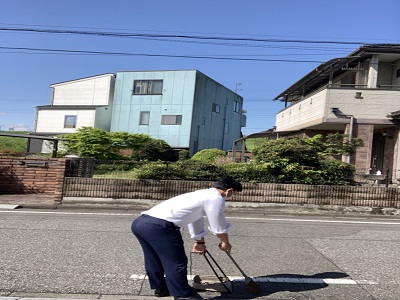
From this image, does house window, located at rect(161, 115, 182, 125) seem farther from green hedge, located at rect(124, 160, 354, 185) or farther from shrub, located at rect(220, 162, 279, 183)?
shrub, located at rect(220, 162, 279, 183)

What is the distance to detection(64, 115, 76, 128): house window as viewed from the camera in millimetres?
30945

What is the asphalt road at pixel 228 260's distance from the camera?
13.7 feet

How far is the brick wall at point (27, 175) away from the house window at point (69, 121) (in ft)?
62.8

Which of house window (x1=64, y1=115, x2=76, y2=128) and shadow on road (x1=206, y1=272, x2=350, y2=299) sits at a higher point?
house window (x1=64, y1=115, x2=76, y2=128)

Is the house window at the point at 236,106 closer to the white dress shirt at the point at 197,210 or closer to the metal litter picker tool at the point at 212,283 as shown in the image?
the metal litter picker tool at the point at 212,283

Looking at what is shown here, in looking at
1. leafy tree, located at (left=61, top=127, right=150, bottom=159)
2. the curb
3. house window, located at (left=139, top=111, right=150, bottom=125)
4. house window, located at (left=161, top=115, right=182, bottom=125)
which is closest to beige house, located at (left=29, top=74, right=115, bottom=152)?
house window, located at (left=139, top=111, right=150, bottom=125)

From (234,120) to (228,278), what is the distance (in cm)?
3520

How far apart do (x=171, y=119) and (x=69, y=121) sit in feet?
29.3

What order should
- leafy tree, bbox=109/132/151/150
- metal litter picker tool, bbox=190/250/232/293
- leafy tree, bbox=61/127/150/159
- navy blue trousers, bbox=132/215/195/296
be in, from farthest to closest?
leafy tree, bbox=109/132/151/150 < leafy tree, bbox=61/127/150/159 < metal litter picker tool, bbox=190/250/232/293 < navy blue trousers, bbox=132/215/195/296

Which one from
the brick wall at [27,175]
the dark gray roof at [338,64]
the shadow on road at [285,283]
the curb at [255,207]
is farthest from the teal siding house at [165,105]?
the shadow on road at [285,283]

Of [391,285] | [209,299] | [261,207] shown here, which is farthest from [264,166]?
[209,299]

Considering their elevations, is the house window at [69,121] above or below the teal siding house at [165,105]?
below

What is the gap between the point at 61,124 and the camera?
103ft

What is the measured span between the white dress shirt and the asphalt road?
→ 95 cm
